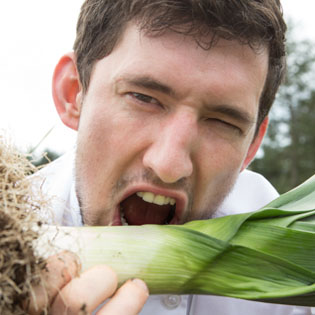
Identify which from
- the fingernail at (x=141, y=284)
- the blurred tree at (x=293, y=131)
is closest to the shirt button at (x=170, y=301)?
the fingernail at (x=141, y=284)

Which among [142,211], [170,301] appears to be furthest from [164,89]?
[170,301]

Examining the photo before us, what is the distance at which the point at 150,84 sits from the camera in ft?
4.30

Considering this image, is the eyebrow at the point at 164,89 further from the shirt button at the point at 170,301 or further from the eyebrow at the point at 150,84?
the shirt button at the point at 170,301

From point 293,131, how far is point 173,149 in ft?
69.7

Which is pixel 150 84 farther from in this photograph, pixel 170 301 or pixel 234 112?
pixel 170 301

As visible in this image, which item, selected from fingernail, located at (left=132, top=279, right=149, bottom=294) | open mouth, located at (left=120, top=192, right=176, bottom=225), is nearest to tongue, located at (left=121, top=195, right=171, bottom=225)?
open mouth, located at (left=120, top=192, right=176, bottom=225)

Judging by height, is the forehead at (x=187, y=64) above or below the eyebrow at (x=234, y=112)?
above

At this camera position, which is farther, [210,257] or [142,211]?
[142,211]

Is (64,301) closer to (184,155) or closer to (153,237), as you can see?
(153,237)

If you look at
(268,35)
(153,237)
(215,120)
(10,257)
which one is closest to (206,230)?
(153,237)

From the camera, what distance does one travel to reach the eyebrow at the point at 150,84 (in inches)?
51.1

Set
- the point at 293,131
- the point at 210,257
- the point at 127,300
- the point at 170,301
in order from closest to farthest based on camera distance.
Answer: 1. the point at 127,300
2. the point at 210,257
3. the point at 170,301
4. the point at 293,131

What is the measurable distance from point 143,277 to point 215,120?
658 millimetres

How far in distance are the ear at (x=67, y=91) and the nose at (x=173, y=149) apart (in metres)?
0.57
